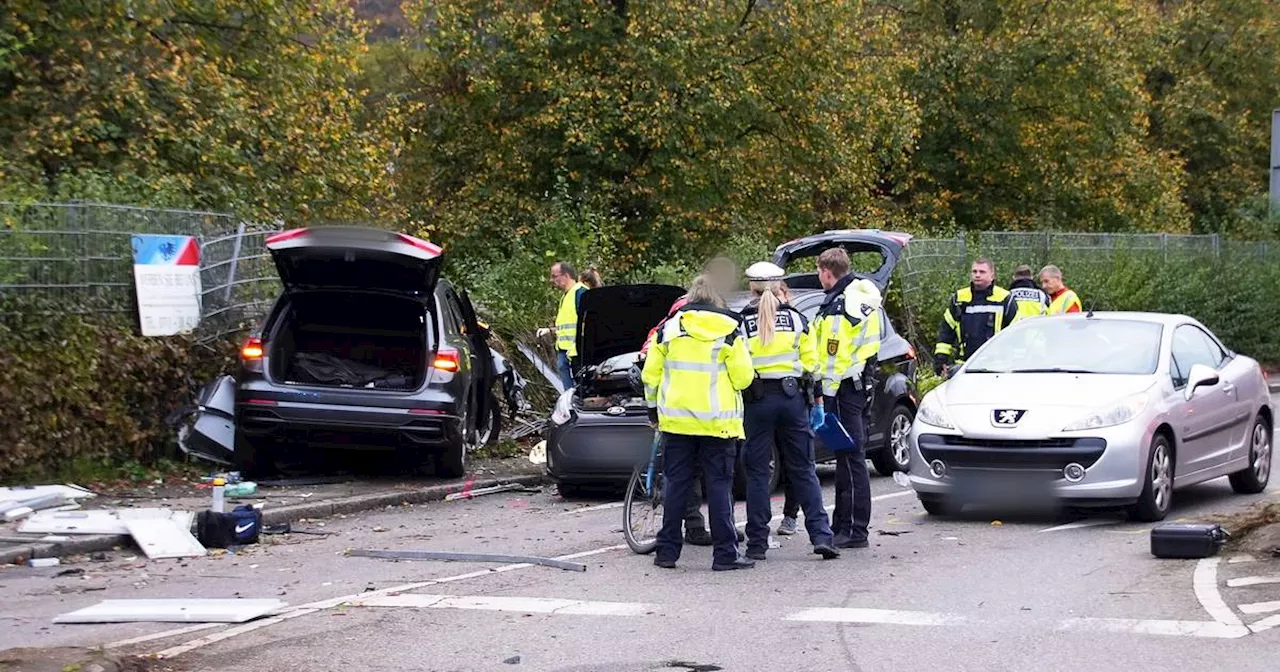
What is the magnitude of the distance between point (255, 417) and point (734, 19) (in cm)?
1782

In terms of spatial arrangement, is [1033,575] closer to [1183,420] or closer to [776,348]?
[776,348]

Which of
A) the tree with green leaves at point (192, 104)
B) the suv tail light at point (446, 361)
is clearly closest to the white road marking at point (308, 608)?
the suv tail light at point (446, 361)

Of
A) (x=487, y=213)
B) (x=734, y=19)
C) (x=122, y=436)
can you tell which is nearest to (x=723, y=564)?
(x=122, y=436)

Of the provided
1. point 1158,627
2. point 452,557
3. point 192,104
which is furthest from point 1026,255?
point 1158,627

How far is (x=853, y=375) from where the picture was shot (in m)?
10.3

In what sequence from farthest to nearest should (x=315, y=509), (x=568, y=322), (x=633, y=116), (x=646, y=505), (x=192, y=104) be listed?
(x=633, y=116) < (x=192, y=104) < (x=568, y=322) < (x=315, y=509) < (x=646, y=505)

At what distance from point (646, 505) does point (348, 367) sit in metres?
4.34

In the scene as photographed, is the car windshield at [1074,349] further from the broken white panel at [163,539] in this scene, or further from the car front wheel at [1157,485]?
the broken white panel at [163,539]

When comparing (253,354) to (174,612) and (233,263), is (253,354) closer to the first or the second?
(233,263)

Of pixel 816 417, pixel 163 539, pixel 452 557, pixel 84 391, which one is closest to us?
pixel 452 557

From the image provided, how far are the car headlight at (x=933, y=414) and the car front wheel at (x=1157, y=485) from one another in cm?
136

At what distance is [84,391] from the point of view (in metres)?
12.6

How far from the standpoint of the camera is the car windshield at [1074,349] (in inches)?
469

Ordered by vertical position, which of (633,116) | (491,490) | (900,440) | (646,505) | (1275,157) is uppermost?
(633,116)
